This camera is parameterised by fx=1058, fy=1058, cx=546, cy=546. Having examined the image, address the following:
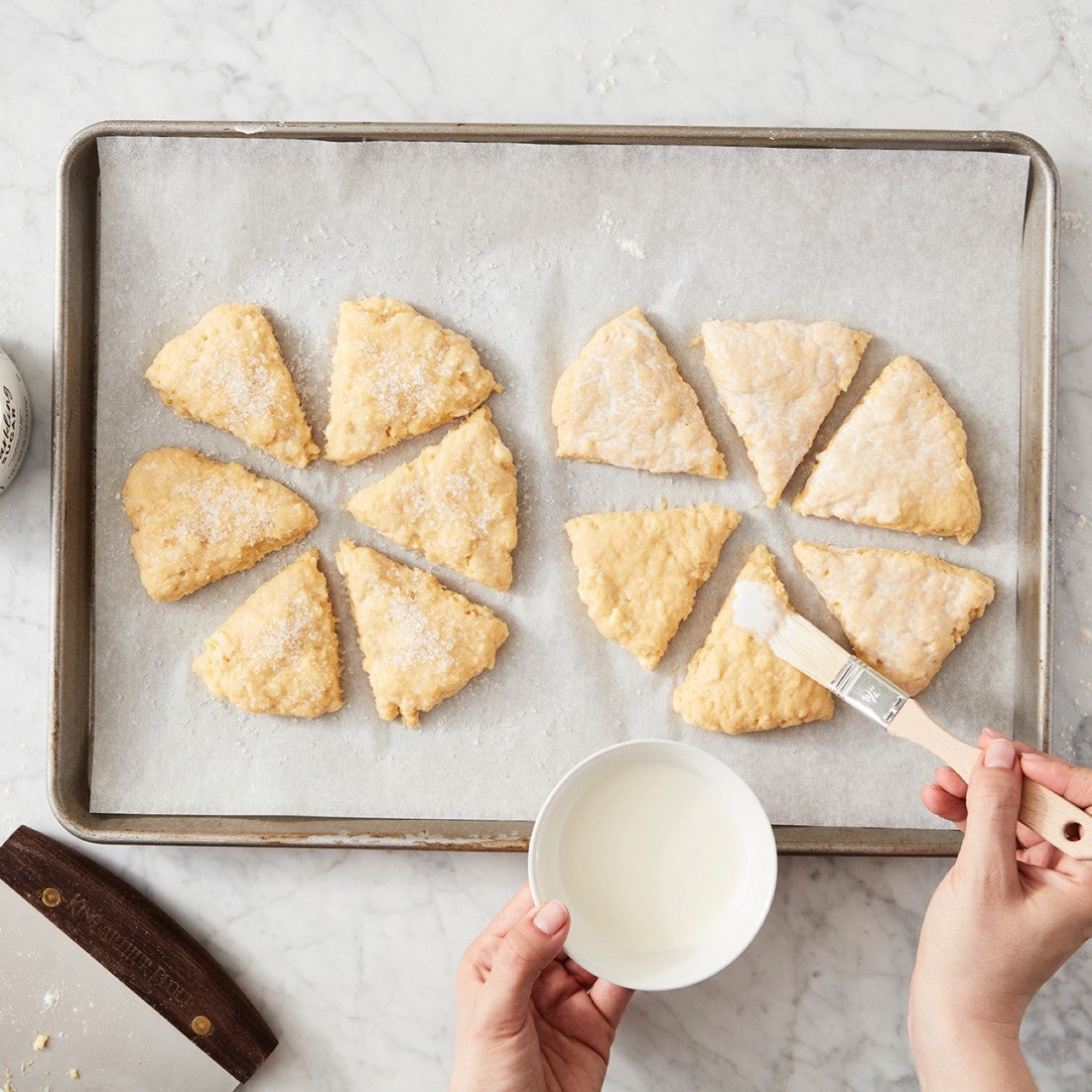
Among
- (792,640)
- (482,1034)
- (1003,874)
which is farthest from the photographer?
(792,640)

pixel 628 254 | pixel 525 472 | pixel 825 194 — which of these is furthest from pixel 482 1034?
pixel 825 194

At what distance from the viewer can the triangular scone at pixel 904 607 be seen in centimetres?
191

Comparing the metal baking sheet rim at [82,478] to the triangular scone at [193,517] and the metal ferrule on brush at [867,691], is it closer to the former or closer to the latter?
the triangular scone at [193,517]

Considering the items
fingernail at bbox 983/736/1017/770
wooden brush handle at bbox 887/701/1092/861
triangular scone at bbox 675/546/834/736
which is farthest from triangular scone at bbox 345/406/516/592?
fingernail at bbox 983/736/1017/770

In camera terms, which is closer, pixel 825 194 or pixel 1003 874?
pixel 1003 874

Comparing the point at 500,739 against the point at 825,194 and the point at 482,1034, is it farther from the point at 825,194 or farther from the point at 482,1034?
the point at 825,194

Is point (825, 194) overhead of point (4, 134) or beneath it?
beneath

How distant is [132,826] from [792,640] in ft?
4.07

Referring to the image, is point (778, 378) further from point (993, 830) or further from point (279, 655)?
point (279, 655)

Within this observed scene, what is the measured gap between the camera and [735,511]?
1.98m

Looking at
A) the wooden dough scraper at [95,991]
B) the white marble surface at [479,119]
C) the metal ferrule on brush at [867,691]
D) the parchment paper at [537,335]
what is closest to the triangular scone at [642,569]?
the parchment paper at [537,335]

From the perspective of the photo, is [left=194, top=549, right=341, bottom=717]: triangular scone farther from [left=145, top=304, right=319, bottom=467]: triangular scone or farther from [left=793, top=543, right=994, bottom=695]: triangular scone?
[left=793, top=543, right=994, bottom=695]: triangular scone

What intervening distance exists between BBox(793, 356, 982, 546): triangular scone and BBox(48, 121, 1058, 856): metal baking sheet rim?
0.14 m

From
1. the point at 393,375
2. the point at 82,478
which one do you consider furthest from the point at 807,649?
the point at 82,478
